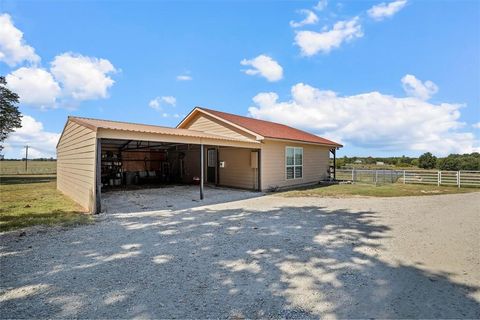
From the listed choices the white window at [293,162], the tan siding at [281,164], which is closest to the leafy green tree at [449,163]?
the tan siding at [281,164]

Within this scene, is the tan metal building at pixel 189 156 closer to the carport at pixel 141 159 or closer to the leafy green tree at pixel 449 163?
the carport at pixel 141 159

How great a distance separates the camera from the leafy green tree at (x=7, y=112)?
22.0 m

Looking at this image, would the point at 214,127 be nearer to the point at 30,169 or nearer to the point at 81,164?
the point at 81,164

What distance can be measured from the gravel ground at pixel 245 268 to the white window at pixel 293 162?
7515mm

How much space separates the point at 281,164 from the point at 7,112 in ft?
78.4

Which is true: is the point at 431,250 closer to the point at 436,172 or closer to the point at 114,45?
the point at 114,45

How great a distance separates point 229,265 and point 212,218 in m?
3.06

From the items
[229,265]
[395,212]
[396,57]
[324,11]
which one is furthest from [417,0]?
[229,265]

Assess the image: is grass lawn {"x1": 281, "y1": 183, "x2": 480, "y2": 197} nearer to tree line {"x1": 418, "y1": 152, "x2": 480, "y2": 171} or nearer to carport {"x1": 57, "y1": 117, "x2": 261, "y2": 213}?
carport {"x1": 57, "y1": 117, "x2": 261, "y2": 213}

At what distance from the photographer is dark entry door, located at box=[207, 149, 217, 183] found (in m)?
14.6

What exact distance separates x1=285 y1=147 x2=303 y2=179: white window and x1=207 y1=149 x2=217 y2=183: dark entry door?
396 cm

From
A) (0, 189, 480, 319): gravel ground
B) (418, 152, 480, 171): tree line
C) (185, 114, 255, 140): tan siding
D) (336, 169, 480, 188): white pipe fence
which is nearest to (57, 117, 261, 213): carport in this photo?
(185, 114, 255, 140): tan siding

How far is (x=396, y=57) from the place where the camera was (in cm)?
1188

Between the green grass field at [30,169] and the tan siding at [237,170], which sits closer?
the tan siding at [237,170]
